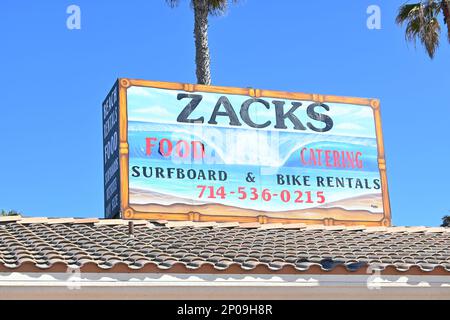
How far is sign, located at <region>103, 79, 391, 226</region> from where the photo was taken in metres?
15.5

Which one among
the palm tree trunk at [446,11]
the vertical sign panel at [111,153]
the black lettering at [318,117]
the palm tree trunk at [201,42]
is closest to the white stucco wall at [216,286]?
the vertical sign panel at [111,153]

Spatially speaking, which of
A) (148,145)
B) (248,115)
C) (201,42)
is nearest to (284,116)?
(248,115)

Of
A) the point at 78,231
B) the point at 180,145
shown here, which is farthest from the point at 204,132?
the point at 78,231

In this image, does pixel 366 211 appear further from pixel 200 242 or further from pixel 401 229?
pixel 200 242

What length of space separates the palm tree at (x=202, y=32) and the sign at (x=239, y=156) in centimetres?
762

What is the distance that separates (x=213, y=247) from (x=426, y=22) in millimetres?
15747

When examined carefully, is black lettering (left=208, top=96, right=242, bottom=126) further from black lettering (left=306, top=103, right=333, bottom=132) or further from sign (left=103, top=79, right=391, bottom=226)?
black lettering (left=306, top=103, right=333, bottom=132)

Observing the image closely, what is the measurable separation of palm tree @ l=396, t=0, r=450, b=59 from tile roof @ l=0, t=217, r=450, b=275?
10740 mm

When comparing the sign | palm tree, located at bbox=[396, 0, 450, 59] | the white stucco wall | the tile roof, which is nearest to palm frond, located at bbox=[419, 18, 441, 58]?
palm tree, located at bbox=[396, 0, 450, 59]

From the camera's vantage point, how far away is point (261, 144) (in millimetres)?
16438

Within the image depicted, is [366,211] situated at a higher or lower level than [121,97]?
lower

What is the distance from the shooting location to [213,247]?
10.4 metres

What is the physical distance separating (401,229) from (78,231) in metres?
5.94

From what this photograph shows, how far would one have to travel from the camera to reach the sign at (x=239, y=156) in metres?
15.5
